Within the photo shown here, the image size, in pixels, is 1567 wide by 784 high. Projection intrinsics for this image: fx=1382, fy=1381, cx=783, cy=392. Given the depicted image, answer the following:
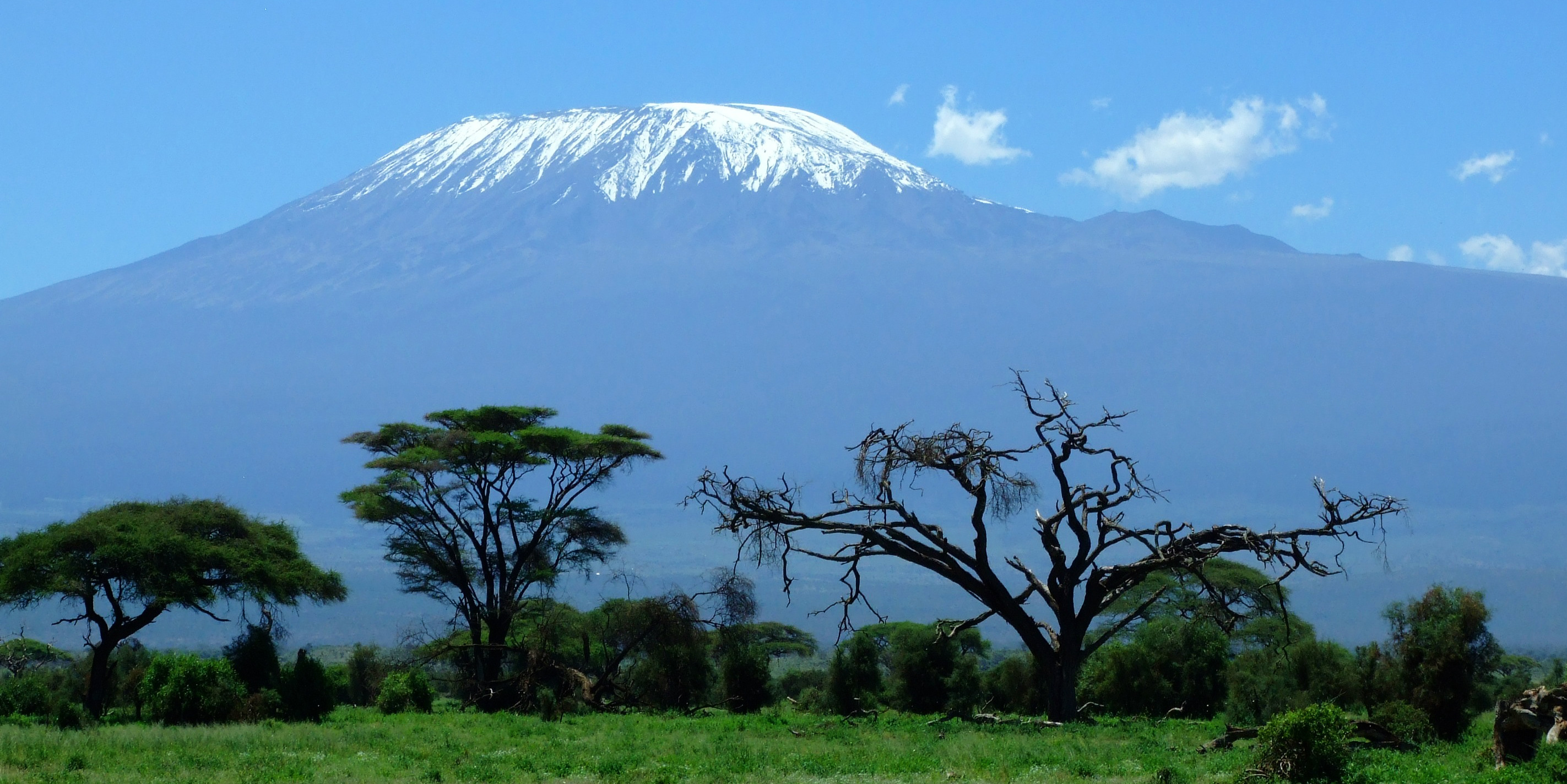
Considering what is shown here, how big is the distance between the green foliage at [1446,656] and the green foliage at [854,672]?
14861mm

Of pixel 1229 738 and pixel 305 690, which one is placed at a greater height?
pixel 305 690

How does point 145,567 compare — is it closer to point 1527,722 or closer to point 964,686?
point 964,686

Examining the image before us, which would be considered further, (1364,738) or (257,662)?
(257,662)

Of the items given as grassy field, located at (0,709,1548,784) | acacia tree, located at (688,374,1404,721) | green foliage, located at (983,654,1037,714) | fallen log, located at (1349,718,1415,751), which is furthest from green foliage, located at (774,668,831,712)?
fallen log, located at (1349,718,1415,751)

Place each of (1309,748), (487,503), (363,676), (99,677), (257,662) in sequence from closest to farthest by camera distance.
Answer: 1. (1309,748)
2. (257,662)
3. (99,677)
4. (487,503)
5. (363,676)

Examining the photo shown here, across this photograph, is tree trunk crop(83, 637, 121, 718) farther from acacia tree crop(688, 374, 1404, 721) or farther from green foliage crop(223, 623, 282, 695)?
acacia tree crop(688, 374, 1404, 721)

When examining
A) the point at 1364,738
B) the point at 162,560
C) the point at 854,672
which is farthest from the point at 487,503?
the point at 1364,738

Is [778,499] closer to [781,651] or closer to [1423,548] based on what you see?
[781,651]

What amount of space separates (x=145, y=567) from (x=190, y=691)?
15.6 feet

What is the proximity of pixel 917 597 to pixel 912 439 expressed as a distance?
13699cm

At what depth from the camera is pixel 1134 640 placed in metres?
32.8

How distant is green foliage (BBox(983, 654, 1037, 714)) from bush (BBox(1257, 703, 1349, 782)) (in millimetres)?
16789

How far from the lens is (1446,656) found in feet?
69.0

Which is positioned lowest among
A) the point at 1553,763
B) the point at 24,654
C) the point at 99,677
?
the point at 1553,763
